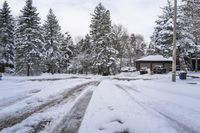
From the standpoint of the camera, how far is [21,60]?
48.1m

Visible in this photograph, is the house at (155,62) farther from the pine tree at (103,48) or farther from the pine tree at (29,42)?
the pine tree at (29,42)

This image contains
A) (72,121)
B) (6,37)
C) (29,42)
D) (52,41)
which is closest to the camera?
(72,121)

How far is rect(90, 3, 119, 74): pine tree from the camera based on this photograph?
5478 cm

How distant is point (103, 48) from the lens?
55.0 m

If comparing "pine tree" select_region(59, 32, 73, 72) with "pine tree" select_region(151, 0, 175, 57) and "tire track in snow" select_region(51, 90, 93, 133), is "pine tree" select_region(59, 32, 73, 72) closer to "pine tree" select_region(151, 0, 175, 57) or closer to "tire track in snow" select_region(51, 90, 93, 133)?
"pine tree" select_region(151, 0, 175, 57)

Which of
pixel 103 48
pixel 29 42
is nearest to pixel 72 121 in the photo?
pixel 29 42

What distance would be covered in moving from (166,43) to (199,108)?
34.7 metres

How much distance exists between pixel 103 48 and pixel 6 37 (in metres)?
19.6

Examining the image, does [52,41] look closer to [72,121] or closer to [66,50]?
[66,50]

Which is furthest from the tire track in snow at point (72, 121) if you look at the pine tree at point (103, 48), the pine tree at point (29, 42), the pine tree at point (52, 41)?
the pine tree at point (52, 41)

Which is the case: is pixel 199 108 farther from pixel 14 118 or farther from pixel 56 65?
pixel 56 65

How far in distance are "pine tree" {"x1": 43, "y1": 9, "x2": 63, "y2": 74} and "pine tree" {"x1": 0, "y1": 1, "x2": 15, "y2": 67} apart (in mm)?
7413

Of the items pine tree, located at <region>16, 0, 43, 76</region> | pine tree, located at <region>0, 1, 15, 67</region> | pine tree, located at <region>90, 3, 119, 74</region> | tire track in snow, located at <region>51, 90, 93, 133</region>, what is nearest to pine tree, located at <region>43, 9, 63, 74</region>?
pine tree, located at <region>0, 1, 15, 67</region>

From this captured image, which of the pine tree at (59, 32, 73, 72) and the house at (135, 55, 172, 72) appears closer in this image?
the house at (135, 55, 172, 72)
